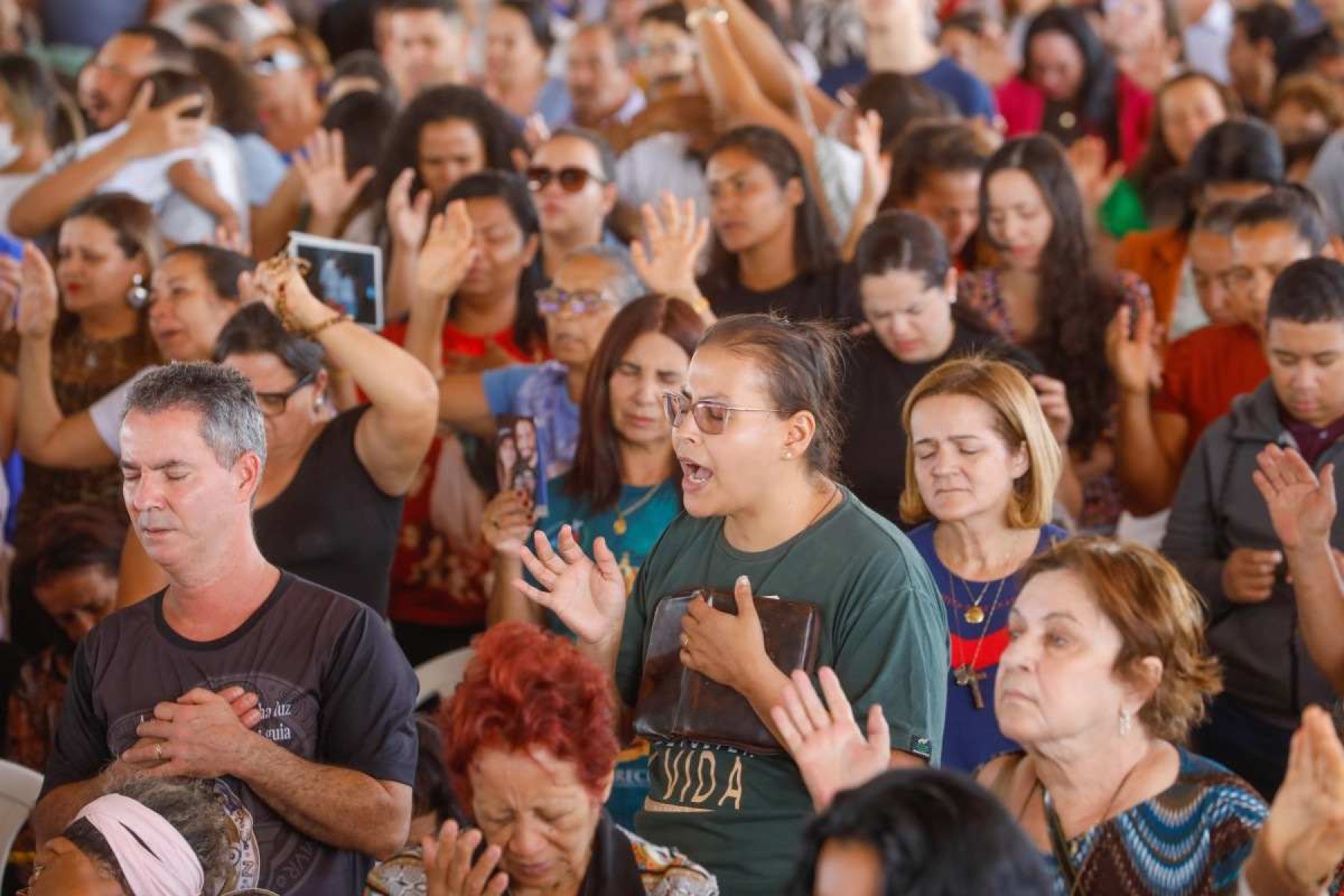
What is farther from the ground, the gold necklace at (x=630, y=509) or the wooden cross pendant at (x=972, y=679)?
the gold necklace at (x=630, y=509)

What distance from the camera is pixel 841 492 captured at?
Result: 9.55 feet

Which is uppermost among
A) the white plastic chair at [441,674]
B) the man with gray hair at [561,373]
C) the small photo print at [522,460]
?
the man with gray hair at [561,373]

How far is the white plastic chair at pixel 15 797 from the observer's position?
3663 millimetres

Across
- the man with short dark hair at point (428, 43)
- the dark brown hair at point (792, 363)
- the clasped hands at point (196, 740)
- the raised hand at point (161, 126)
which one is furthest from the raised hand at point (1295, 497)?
the man with short dark hair at point (428, 43)

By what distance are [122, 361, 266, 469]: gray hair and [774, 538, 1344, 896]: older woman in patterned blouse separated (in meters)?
1.01

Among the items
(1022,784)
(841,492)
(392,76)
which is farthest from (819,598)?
(392,76)

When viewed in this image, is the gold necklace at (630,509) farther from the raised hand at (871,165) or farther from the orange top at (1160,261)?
the orange top at (1160,261)

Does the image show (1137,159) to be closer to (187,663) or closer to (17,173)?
(17,173)

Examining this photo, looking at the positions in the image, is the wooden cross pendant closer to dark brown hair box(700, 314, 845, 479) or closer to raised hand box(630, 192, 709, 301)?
dark brown hair box(700, 314, 845, 479)

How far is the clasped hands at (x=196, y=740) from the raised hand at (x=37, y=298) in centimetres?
228

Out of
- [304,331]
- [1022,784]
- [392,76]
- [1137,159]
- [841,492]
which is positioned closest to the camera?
[1022,784]

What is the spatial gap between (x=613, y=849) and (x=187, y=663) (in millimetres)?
731

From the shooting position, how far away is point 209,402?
2906 millimetres

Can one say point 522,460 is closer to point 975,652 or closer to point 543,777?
point 975,652
